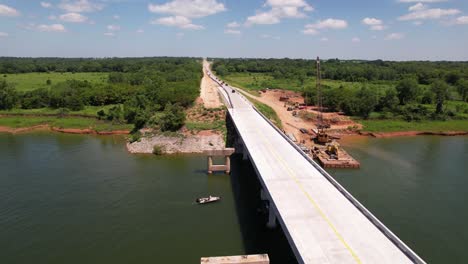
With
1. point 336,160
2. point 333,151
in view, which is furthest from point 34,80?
point 336,160

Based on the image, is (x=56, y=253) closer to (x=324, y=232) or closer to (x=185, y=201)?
(x=185, y=201)

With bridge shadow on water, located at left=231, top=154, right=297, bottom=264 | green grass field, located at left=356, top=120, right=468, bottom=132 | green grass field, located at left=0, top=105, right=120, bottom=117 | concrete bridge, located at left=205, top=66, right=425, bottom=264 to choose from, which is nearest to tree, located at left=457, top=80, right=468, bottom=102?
green grass field, located at left=356, top=120, right=468, bottom=132

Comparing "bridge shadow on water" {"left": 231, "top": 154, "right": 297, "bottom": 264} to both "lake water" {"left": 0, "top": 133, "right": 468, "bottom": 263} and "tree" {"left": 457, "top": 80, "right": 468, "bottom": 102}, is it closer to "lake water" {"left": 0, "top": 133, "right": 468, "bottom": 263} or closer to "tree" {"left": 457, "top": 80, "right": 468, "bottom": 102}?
"lake water" {"left": 0, "top": 133, "right": 468, "bottom": 263}

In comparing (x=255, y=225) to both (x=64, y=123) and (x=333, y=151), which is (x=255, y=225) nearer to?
(x=333, y=151)

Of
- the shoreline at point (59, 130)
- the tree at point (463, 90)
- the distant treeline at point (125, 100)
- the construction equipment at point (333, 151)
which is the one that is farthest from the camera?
the tree at point (463, 90)

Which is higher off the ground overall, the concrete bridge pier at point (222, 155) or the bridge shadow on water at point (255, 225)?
the concrete bridge pier at point (222, 155)

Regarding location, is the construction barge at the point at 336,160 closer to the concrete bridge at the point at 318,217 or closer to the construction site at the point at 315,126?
the construction site at the point at 315,126

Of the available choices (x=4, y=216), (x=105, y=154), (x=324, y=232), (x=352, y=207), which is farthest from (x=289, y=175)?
(x=105, y=154)

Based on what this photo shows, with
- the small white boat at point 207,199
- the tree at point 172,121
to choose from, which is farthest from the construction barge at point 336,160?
the tree at point 172,121
